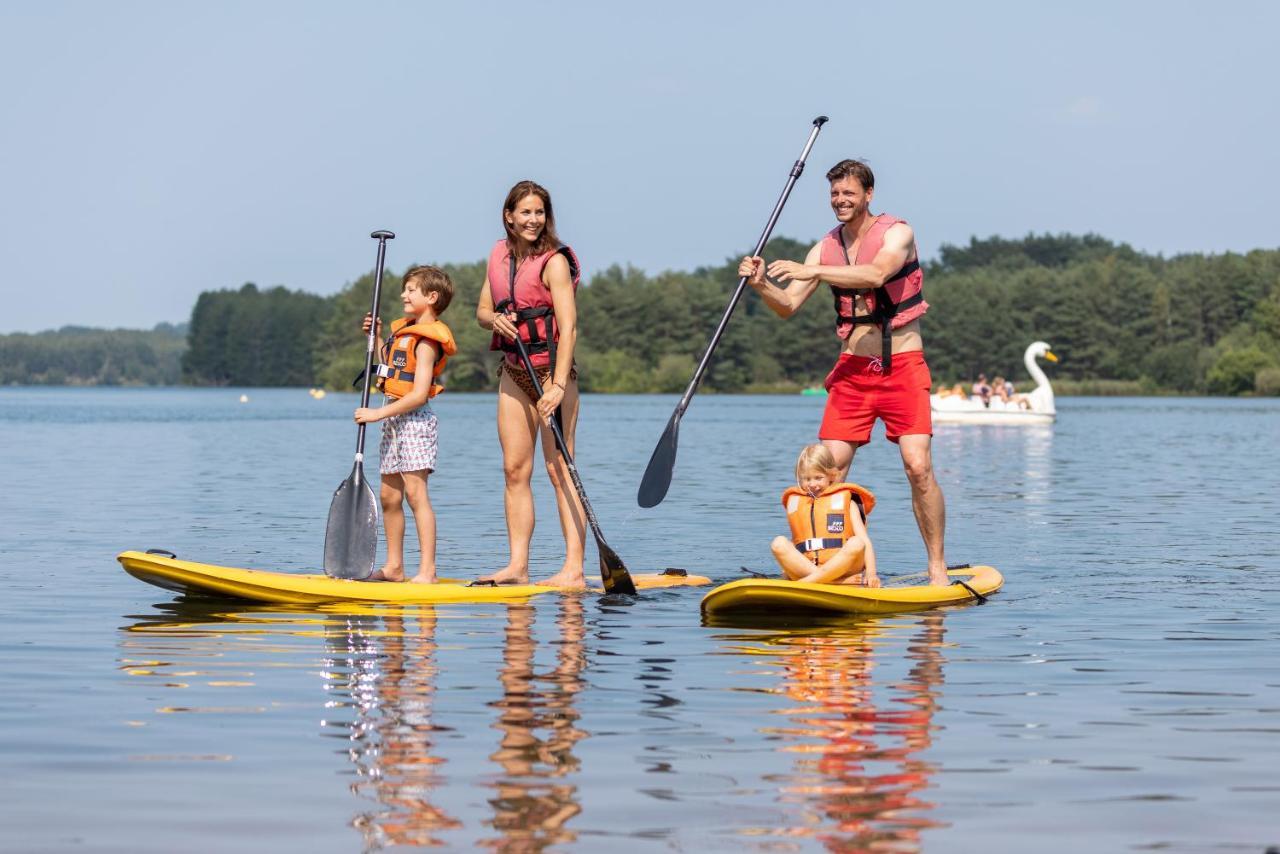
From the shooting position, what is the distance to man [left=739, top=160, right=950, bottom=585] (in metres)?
9.59

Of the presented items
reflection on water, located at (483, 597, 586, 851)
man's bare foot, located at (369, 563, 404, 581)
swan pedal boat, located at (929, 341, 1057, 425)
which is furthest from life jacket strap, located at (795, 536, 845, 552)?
swan pedal boat, located at (929, 341, 1057, 425)

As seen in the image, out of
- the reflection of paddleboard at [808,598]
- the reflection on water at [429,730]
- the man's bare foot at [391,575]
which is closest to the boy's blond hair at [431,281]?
the man's bare foot at [391,575]

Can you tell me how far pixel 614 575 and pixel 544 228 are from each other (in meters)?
1.91

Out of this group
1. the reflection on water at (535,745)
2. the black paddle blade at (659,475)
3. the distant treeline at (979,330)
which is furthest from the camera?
the distant treeline at (979,330)

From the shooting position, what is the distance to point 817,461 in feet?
31.2

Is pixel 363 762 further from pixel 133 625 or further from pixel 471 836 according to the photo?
pixel 133 625

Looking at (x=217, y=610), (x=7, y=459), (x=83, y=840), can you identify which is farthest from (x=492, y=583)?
(x=7, y=459)

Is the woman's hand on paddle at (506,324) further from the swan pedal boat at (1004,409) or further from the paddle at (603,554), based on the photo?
the swan pedal boat at (1004,409)

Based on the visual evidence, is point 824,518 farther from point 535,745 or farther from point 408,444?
point 535,745

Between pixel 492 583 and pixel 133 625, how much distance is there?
2.05 m

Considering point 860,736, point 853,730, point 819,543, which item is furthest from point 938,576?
point 860,736

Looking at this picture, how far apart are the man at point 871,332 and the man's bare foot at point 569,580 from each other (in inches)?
65.1

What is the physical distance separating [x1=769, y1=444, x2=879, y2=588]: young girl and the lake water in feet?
1.29

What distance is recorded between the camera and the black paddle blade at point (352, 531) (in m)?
10.2
